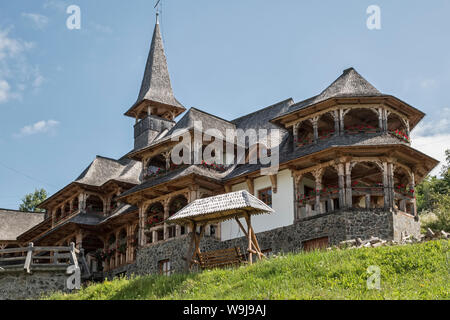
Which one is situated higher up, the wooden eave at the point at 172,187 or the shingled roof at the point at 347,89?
the shingled roof at the point at 347,89

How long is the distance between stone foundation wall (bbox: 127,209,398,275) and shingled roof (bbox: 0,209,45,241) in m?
20.2

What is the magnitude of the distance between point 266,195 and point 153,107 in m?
14.9

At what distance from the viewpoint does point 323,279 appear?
16.3 meters

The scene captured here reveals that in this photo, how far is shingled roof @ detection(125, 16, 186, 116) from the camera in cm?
4041

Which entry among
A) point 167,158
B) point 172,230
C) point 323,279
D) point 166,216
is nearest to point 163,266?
point 172,230

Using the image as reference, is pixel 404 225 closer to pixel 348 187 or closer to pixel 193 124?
pixel 348 187

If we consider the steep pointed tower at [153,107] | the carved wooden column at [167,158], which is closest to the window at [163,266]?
the carved wooden column at [167,158]

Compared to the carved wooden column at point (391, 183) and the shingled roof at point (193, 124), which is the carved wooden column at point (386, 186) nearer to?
the carved wooden column at point (391, 183)

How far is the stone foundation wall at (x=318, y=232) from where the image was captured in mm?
24156

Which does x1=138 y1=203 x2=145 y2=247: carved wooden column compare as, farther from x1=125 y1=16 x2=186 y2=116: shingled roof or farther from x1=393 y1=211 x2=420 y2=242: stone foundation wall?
x1=393 y1=211 x2=420 y2=242: stone foundation wall

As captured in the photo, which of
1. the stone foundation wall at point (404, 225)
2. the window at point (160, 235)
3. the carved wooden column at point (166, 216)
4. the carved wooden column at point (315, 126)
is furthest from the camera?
the window at point (160, 235)

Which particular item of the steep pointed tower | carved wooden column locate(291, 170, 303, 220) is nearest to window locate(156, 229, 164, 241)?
the steep pointed tower

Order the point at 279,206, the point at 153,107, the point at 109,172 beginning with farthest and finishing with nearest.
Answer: the point at 153,107, the point at 109,172, the point at 279,206

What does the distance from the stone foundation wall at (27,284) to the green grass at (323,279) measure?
5422 mm
